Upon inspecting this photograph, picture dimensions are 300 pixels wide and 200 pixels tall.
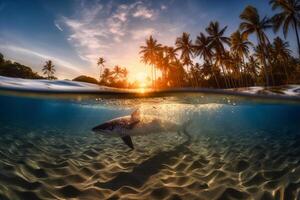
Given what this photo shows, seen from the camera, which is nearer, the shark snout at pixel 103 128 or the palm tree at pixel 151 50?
the shark snout at pixel 103 128

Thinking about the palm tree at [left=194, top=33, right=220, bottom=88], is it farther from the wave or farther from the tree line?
the wave

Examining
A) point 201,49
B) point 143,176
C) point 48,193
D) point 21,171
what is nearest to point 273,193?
point 143,176

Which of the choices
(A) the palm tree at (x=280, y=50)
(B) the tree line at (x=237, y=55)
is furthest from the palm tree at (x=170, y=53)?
(A) the palm tree at (x=280, y=50)

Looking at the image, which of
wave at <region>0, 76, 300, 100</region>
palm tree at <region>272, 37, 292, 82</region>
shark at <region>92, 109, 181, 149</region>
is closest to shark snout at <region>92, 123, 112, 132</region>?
shark at <region>92, 109, 181, 149</region>

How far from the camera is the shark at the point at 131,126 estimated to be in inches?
233

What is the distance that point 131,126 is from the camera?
6297 millimetres

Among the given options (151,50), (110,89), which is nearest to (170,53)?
(151,50)

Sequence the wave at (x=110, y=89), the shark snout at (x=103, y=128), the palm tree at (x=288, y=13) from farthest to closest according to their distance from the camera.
→ the palm tree at (x=288, y=13) → the wave at (x=110, y=89) → the shark snout at (x=103, y=128)

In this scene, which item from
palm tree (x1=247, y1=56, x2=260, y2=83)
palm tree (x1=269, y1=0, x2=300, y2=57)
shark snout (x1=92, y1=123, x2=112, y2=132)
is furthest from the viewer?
palm tree (x1=247, y1=56, x2=260, y2=83)

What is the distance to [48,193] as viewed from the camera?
3936mm

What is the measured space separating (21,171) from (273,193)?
18.5 ft

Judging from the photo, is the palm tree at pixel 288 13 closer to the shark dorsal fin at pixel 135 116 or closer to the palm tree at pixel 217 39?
the palm tree at pixel 217 39

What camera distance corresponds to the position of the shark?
593 centimetres

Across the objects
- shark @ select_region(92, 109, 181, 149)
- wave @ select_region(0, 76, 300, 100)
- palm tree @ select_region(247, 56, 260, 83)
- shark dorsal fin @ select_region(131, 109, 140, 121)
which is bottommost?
shark @ select_region(92, 109, 181, 149)
